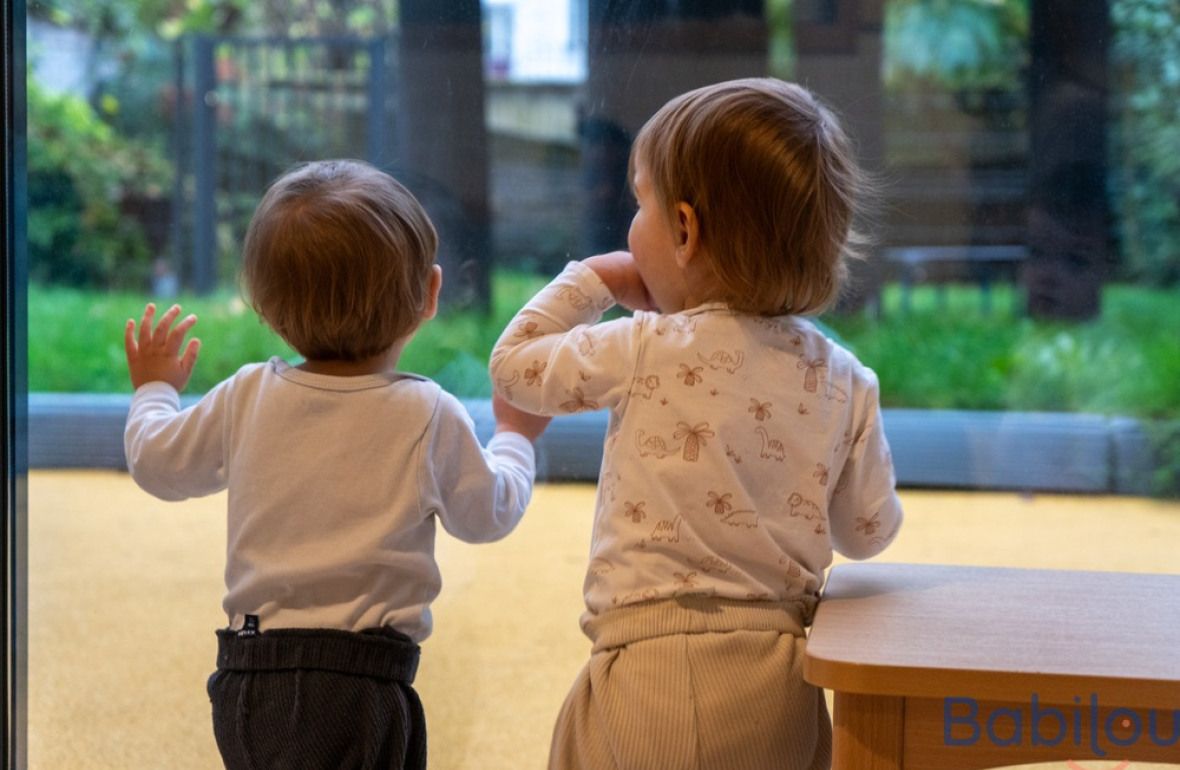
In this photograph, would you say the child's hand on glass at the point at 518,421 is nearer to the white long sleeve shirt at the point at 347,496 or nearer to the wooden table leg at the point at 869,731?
the white long sleeve shirt at the point at 347,496

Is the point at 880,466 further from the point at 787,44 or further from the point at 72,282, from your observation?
the point at 72,282

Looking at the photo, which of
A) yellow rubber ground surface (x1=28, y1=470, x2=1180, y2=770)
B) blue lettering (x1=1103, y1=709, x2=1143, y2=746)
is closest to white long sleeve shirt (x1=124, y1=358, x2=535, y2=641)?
yellow rubber ground surface (x1=28, y1=470, x2=1180, y2=770)

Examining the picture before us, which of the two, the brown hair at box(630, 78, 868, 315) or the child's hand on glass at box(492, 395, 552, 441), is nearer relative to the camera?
the brown hair at box(630, 78, 868, 315)

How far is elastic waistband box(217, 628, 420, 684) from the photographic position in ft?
4.20

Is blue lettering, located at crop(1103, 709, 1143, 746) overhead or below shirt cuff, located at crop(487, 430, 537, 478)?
below

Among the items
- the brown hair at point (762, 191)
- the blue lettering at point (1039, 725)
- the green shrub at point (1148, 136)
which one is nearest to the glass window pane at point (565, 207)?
the green shrub at point (1148, 136)

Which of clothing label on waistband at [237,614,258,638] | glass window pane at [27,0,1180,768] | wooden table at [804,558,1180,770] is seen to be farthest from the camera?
glass window pane at [27,0,1180,768]

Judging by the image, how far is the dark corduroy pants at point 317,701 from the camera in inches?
50.1

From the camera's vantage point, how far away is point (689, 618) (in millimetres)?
1224

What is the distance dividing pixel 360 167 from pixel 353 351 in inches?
7.8

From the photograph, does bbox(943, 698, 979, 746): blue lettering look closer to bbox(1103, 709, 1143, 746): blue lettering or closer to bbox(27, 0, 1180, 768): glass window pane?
bbox(1103, 709, 1143, 746): blue lettering

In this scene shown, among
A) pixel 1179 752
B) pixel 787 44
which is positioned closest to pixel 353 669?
pixel 1179 752

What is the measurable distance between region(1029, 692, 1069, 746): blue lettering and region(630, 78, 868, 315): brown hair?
43 cm

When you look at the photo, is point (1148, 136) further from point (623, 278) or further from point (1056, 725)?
point (1056, 725)
